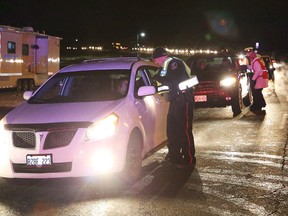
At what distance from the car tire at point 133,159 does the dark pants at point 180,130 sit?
95 centimetres

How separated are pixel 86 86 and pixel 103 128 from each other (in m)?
1.49

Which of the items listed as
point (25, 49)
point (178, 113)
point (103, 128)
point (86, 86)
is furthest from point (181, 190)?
point (25, 49)

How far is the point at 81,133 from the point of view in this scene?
5613mm

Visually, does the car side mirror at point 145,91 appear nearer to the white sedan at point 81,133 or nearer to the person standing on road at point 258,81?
the white sedan at point 81,133

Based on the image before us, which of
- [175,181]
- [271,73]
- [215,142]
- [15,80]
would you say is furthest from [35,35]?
[175,181]

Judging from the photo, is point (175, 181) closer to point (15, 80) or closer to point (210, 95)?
point (210, 95)

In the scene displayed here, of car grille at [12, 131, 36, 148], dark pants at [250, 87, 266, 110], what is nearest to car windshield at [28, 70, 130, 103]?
car grille at [12, 131, 36, 148]

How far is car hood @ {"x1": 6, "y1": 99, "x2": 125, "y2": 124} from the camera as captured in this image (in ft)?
19.0

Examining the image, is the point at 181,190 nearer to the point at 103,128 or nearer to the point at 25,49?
the point at 103,128

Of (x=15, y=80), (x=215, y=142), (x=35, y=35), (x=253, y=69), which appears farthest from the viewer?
(x=35, y=35)

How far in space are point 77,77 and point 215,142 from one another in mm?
3310

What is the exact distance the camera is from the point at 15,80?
866 inches

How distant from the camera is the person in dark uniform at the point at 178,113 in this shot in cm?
735

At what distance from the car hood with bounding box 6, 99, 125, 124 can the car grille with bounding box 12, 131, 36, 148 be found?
0.16 metres
